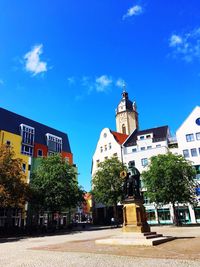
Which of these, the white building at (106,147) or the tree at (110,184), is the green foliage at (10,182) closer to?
the tree at (110,184)

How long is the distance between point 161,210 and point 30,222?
80.1 feet

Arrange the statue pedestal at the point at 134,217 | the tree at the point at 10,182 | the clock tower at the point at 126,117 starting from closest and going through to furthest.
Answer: the statue pedestal at the point at 134,217, the tree at the point at 10,182, the clock tower at the point at 126,117

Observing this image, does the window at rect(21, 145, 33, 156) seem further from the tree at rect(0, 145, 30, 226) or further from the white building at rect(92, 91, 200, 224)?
the tree at rect(0, 145, 30, 226)

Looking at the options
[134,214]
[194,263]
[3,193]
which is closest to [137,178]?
[134,214]

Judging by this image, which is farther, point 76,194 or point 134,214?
point 76,194

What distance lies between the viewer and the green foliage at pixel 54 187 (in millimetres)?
39822

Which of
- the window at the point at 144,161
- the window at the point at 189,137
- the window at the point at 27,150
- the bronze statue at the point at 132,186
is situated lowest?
the bronze statue at the point at 132,186

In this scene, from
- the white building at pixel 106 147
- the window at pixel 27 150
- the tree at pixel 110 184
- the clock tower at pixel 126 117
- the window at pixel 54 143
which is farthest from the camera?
the clock tower at pixel 126 117

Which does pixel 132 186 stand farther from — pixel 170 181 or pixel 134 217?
pixel 170 181

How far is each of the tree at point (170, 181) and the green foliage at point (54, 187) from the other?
11.3 m

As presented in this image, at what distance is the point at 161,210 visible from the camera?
54.3 m

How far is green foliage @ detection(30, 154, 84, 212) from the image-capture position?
39.8 metres

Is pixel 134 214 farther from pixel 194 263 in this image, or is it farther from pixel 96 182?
pixel 96 182

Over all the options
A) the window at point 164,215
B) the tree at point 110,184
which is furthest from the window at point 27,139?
the window at point 164,215
